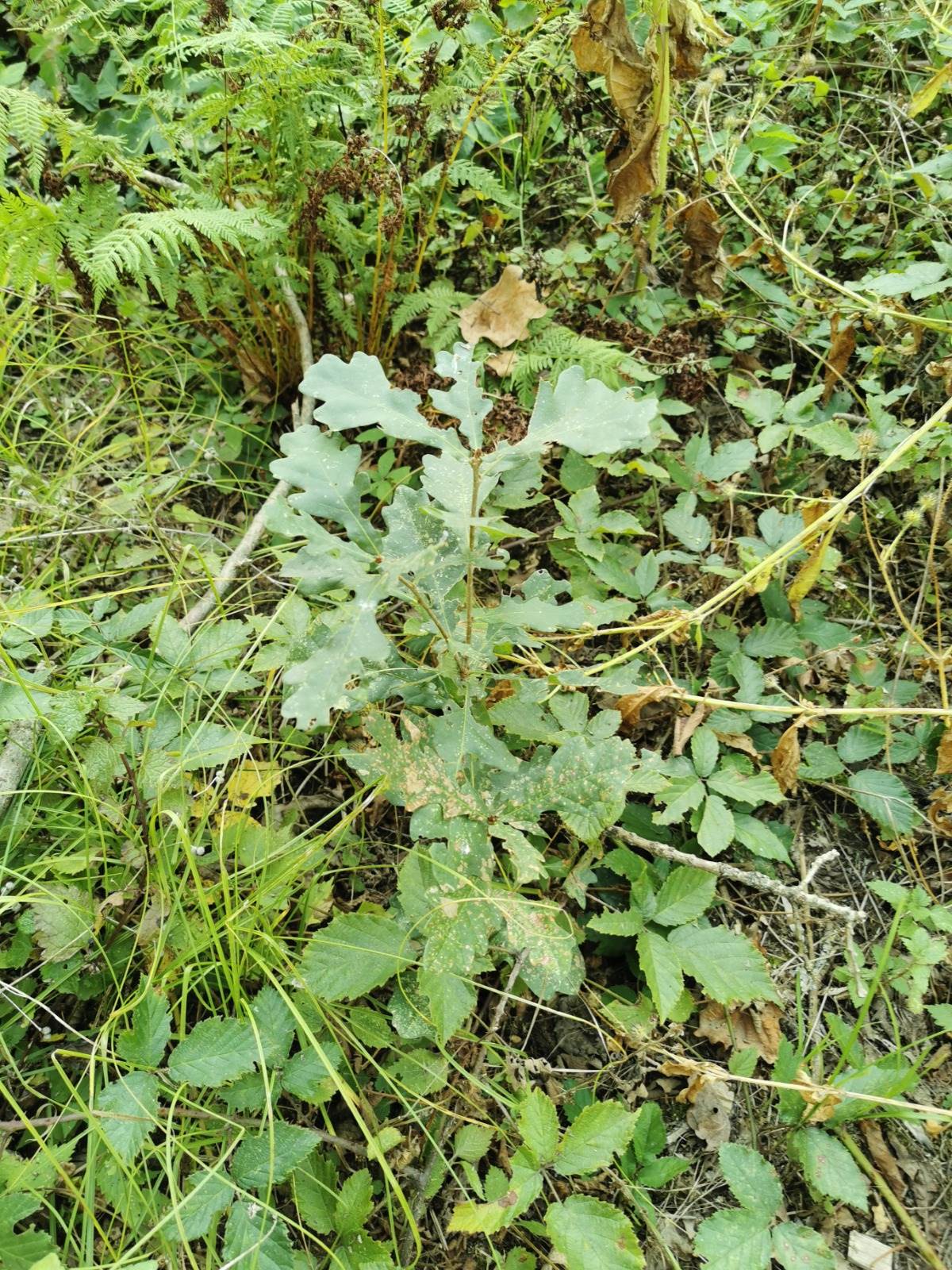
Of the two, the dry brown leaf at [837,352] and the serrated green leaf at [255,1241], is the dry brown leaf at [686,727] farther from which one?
the serrated green leaf at [255,1241]

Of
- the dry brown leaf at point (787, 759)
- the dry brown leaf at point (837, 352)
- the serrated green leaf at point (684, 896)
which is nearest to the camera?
the serrated green leaf at point (684, 896)

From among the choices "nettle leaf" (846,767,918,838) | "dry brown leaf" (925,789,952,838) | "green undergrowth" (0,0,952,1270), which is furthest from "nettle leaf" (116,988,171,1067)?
"dry brown leaf" (925,789,952,838)

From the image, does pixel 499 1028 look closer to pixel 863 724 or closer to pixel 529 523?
pixel 863 724

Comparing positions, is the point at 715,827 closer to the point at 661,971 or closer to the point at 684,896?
the point at 684,896

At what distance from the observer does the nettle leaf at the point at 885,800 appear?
167 centimetres

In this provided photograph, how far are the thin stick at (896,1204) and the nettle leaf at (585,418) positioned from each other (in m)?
1.26

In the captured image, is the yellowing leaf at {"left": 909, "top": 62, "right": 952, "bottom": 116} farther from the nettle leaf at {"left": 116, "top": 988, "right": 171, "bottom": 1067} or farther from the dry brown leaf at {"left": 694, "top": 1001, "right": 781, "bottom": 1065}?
the nettle leaf at {"left": 116, "top": 988, "right": 171, "bottom": 1067}

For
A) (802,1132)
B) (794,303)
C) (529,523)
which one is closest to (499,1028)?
(802,1132)

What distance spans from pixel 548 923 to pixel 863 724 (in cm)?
90

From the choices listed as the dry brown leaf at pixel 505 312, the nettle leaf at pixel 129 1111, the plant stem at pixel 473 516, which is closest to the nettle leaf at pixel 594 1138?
the nettle leaf at pixel 129 1111

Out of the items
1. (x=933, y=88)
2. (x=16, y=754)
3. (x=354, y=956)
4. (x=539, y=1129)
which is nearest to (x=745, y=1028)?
(x=539, y=1129)

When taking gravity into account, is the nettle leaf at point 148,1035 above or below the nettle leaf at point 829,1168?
above

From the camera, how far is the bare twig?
161cm

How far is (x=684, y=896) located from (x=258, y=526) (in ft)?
4.42
